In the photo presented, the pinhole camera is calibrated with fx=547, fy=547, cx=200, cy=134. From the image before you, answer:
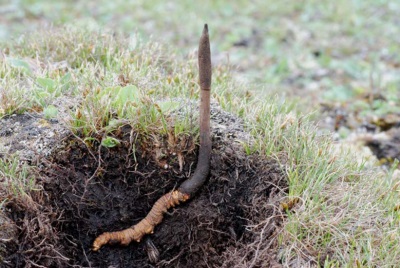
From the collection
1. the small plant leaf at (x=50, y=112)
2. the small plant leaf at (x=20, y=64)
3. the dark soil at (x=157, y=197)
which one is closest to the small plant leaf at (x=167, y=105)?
the dark soil at (x=157, y=197)

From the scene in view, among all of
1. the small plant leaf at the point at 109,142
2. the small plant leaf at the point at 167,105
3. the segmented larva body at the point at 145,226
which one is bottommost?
the segmented larva body at the point at 145,226

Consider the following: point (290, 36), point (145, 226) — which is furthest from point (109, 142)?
point (290, 36)

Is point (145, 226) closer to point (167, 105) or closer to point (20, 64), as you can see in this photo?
point (167, 105)

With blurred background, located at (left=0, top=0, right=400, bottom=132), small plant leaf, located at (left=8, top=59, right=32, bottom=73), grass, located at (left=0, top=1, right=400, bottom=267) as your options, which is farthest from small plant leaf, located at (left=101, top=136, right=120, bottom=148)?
blurred background, located at (left=0, top=0, right=400, bottom=132)

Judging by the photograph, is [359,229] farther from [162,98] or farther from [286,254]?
[162,98]

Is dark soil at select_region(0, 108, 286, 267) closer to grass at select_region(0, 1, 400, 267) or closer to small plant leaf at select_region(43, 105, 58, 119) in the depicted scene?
grass at select_region(0, 1, 400, 267)

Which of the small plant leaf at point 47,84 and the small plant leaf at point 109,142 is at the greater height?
the small plant leaf at point 47,84

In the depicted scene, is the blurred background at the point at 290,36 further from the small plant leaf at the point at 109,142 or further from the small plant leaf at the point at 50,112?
the small plant leaf at the point at 109,142
